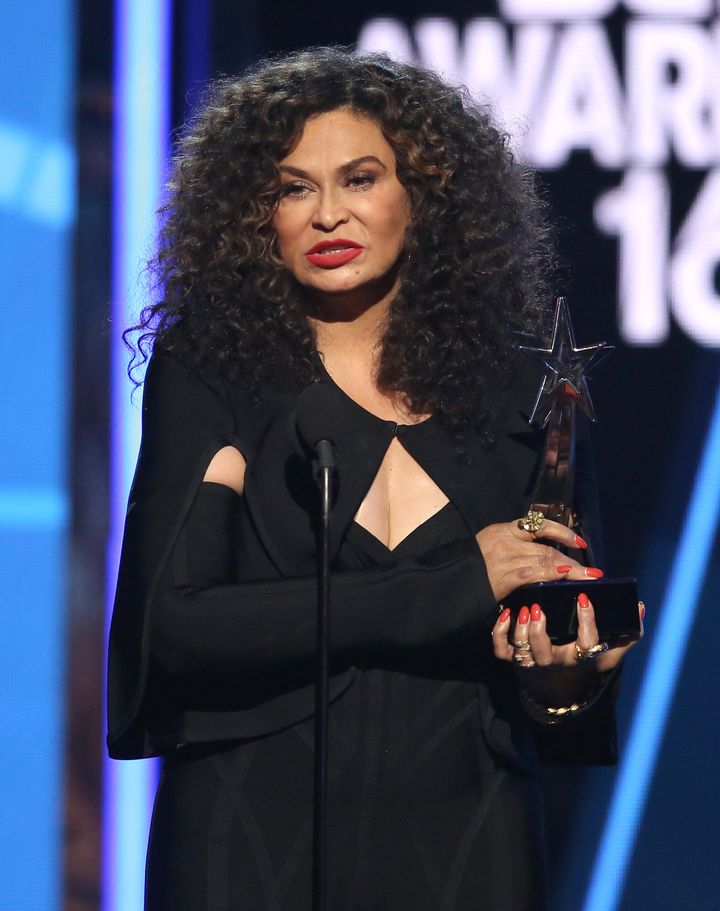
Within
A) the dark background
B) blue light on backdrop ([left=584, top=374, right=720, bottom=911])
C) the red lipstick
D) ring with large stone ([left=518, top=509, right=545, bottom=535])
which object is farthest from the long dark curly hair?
blue light on backdrop ([left=584, top=374, right=720, bottom=911])

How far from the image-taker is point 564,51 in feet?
11.3

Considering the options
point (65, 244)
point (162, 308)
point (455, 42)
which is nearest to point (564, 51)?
point (455, 42)

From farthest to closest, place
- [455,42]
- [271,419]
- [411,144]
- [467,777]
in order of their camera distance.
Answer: [455,42]
[411,144]
[271,419]
[467,777]

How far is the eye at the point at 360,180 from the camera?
1.99 meters

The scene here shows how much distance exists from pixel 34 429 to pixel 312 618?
198 cm

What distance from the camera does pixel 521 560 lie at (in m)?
1.70

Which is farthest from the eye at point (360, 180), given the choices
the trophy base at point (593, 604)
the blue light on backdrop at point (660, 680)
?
the blue light on backdrop at point (660, 680)

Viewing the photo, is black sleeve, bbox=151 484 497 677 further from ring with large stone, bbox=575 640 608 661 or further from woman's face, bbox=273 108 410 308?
woman's face, bbox=273 108 410 308

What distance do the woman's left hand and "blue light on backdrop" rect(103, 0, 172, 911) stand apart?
1.91 metres

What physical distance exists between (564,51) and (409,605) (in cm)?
215

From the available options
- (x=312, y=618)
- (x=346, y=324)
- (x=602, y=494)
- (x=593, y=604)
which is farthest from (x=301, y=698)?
(x=602, y=494)

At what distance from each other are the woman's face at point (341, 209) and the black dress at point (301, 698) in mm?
233

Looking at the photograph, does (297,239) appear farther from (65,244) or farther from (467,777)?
(65,244)

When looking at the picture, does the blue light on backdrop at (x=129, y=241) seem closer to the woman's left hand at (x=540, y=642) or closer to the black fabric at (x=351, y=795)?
the black fabric at (x=351, y=795)
